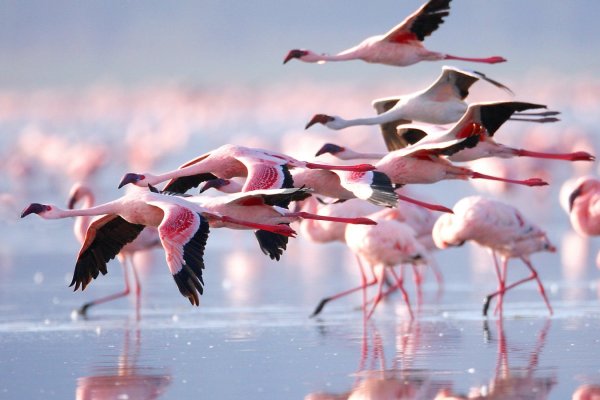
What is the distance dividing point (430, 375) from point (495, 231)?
12.2 ft

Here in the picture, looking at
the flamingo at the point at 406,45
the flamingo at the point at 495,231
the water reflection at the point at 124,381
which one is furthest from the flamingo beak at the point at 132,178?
the flamingo at the point at 495,231

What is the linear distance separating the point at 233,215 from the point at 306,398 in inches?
83.5

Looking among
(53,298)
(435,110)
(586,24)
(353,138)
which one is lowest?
(53,298)

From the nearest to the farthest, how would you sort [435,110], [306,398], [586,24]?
[306,398]
[435,110]
[586,24]

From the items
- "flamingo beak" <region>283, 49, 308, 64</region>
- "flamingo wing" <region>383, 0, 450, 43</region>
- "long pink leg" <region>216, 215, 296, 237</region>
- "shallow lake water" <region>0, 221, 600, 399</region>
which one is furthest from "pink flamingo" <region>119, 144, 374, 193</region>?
"flamingo wing" <region>383, 0, 450, 43</region>

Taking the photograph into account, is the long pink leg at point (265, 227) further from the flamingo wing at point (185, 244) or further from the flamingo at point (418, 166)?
the flamingo at point (418, 166)

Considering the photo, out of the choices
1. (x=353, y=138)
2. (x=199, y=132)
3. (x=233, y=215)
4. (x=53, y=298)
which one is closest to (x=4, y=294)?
(x=53, y=298)

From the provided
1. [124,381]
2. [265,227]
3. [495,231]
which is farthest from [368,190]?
[495,231]

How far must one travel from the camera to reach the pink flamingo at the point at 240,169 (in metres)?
9.47

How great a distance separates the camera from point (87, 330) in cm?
1062

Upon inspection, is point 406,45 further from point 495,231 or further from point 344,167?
point 495,231

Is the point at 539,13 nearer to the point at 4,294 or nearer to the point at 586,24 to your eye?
the point at 586,24

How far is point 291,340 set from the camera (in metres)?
9.76

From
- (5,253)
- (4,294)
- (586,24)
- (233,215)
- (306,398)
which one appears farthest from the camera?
(586,24)
